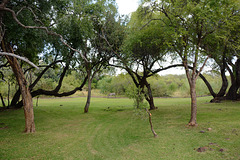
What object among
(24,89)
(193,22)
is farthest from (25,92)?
(193,22)

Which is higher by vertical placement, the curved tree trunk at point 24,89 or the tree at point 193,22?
the tree at point 193,22

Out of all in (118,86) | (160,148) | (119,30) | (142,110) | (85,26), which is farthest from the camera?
(118,86)

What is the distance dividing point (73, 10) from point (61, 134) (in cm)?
828

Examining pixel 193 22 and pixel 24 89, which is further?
pixel 193 22

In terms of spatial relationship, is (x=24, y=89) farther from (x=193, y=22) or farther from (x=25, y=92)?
(x=193, y=22)

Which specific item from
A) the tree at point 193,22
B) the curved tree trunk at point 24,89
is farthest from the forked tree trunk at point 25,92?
the tree at point 193,22

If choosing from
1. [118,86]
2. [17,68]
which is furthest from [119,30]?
[118,86]

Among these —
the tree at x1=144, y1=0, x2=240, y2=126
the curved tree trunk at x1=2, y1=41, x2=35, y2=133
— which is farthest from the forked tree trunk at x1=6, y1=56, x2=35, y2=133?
the tree at x1=144, y1=0, x2=240, y2=126

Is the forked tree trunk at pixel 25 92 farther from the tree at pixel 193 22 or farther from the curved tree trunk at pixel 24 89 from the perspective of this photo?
the tree at pixel 193 22

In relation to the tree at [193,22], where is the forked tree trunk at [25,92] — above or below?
below

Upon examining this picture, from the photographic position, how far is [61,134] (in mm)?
8891

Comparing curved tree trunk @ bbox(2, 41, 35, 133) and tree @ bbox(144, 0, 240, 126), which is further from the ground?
tree @ bbox(144, 0, 240, 126)

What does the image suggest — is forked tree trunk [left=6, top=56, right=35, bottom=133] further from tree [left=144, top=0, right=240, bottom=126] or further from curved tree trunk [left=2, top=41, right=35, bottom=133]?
tree [left=144, top=0, right=240, bottom=126]

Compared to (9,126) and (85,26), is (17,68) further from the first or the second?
(85,26)
